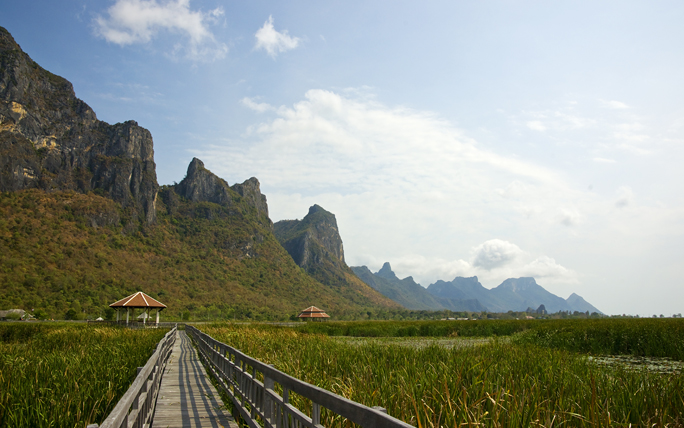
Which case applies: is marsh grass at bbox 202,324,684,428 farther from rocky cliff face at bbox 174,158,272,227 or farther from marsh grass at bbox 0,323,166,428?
rocky cliff face at bbox 174,158,272,227

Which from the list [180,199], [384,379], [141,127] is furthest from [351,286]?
[384,379]

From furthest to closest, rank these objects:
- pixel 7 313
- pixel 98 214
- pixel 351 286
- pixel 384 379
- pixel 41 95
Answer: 1. pixel 351 286
2. pixel 41 95
3. pixel 98 214
4. pixel 7 313
5. pixel 384 379

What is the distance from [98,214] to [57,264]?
840 inches

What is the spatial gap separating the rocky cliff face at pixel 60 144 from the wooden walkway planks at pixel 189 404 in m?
91.1

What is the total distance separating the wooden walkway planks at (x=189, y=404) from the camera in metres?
5.58

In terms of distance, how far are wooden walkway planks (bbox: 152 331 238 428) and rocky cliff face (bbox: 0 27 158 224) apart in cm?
9110

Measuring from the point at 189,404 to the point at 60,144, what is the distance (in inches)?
4215

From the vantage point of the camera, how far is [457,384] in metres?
4.58

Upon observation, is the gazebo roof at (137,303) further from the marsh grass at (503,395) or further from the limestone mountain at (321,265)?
the limestone mountain at (321,265)

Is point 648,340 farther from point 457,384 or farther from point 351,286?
point 351,286

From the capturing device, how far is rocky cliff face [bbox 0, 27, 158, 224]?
83.1 m

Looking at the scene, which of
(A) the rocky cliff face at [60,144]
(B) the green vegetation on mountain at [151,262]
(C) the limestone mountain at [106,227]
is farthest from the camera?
(A) the rocky cliff face at [60,144]

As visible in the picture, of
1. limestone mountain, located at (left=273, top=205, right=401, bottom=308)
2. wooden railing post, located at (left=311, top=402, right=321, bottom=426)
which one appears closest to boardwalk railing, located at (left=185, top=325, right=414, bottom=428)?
wooden railing post, located at (left=311, top=402, right=321, bottom=426)

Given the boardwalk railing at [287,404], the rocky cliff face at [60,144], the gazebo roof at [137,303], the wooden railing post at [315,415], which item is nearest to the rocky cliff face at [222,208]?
the rocky cliff face at [60,144]
